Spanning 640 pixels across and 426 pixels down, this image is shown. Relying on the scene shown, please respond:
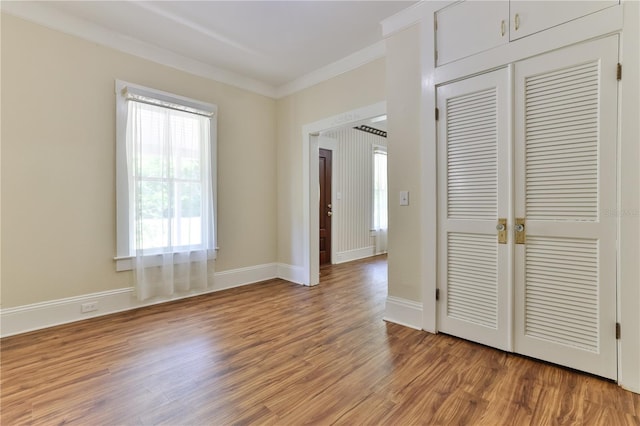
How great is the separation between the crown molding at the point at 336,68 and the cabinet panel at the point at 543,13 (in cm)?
130

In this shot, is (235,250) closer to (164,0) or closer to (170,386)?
(170,386)

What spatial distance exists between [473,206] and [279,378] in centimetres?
190

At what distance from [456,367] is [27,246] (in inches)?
142

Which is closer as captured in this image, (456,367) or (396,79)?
(456,367)

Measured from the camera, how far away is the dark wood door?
18.2 ft

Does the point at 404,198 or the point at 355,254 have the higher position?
the point at 404,198

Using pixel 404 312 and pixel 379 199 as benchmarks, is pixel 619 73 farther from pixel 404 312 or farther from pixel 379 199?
pixel 379 199

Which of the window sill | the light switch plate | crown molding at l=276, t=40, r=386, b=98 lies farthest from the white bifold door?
the window sill

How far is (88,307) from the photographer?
2.85 m

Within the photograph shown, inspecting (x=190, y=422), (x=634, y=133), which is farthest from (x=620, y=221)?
(x=190, y=422)

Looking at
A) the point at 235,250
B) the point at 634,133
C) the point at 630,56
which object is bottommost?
the point at 235,250

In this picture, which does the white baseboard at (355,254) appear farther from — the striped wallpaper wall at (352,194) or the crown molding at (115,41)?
the crown molding at (115,41)

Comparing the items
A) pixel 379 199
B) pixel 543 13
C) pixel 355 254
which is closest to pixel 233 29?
Answer: pixel 543 13

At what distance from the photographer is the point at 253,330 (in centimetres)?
258
